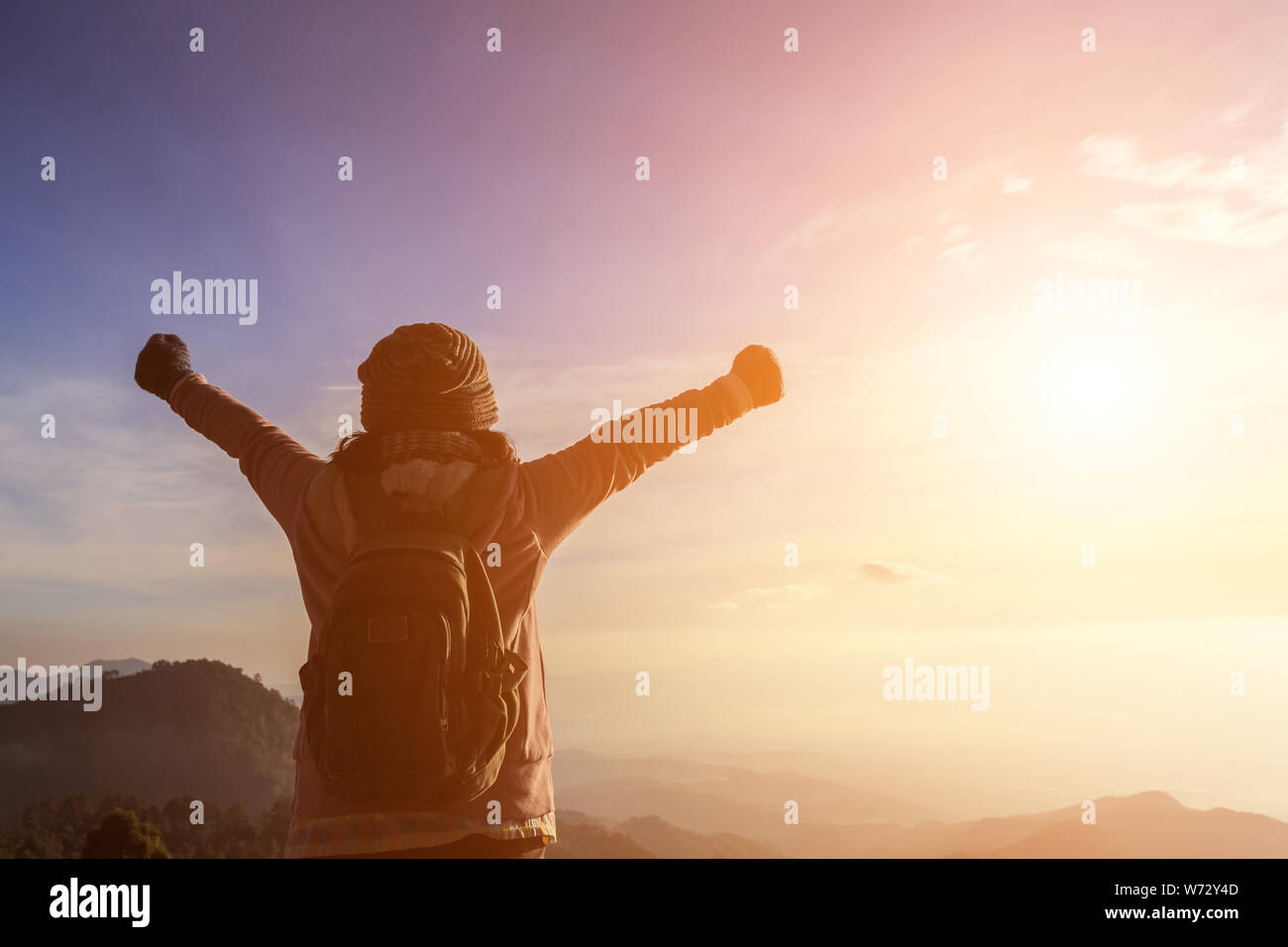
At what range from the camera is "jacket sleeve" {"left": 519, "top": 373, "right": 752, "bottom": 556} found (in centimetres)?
435

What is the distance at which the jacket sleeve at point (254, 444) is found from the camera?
4.47 metres

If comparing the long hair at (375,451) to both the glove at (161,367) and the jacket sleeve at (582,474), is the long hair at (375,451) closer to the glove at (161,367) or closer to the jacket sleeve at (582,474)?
the jacket sleeve at (582,474)

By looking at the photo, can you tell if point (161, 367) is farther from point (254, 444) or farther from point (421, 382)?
point (421, 382)

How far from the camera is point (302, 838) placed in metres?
3.85

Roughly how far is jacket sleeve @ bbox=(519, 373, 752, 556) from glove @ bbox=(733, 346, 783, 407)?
23.4 inches

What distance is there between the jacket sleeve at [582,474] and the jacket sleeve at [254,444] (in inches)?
44.2

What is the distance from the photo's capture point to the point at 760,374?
5465mm

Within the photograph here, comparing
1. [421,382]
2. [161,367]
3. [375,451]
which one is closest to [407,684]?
[375,451]

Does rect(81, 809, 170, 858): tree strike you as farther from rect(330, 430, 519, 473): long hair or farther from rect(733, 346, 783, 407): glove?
rect(733, 346, 783, 407): glove
